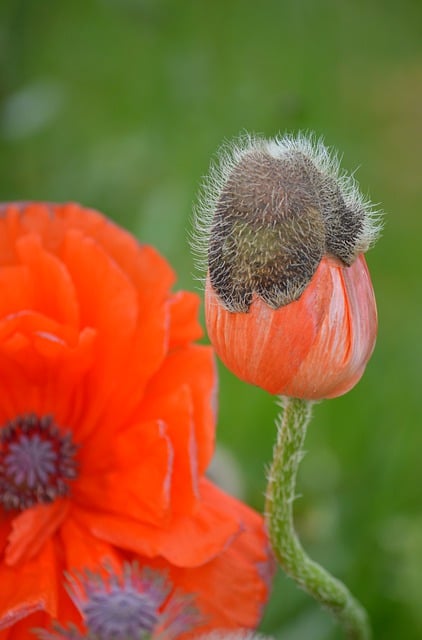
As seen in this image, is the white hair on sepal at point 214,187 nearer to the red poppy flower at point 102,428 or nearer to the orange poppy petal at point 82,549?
the red poppy flower at point 102,428

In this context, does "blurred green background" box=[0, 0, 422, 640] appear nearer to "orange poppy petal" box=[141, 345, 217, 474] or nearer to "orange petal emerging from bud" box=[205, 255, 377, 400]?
"orange poppy petal" box=[141, 345, 217, 474]

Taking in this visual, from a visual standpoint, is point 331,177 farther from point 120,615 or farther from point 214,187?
point 120,615

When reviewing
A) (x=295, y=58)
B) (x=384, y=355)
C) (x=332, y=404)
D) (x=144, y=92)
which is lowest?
(x=332, y=404)

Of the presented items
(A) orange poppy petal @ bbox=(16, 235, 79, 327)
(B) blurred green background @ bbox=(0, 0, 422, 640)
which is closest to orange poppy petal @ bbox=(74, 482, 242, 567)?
(A) orange poppy petal @ bbox=(16, 235, 79, 327)

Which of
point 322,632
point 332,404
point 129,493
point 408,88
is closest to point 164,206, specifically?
point 332,404

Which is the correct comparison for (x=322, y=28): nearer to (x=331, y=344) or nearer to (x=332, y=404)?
(x=332, y=404)
